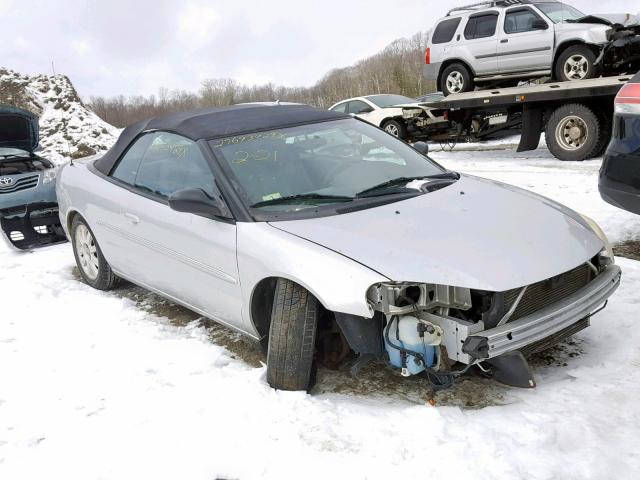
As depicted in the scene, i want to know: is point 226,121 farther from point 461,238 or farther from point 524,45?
point 524,45

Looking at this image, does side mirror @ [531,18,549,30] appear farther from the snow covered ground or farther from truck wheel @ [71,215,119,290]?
truck wheel @ [71,215,119,290]

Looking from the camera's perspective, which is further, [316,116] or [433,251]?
[316,116]

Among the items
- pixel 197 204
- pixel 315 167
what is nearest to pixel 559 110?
pixel 315 167

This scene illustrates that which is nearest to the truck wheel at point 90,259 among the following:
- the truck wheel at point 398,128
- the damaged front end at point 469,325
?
the damaged front end at point 469,325

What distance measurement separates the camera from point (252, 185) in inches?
133

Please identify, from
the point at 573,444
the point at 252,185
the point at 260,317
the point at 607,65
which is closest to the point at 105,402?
the point at 260,317

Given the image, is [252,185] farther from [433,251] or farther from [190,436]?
[190,436]

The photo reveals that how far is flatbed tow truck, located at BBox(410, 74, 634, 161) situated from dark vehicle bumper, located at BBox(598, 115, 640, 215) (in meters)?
5.16

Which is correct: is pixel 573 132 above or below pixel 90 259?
above

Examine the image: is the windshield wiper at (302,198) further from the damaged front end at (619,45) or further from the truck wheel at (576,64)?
the truck wheel at (576,64)

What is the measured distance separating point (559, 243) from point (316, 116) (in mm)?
1938

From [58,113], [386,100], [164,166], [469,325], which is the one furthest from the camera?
[58,113]

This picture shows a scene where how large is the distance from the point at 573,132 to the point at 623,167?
5.91 meters

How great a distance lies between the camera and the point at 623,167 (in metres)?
4.32
